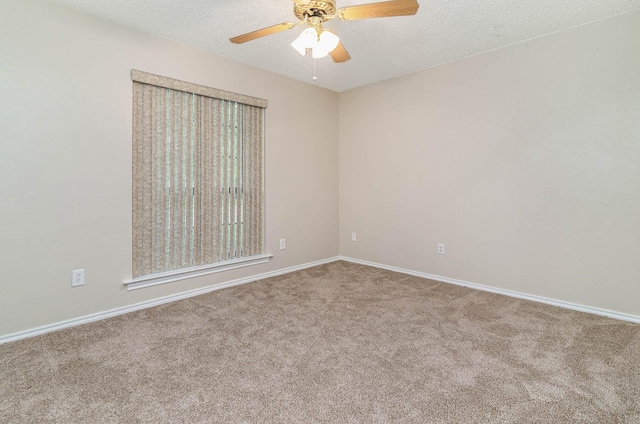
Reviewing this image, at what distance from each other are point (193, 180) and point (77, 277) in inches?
47.3

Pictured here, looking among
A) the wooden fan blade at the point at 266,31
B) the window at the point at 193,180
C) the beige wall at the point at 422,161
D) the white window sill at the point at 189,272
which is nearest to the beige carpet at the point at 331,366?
the white window sill at the point at 189,272

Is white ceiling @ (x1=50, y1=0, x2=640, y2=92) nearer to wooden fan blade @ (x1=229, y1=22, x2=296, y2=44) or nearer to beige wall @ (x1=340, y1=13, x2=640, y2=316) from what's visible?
beige wall @ (x1=340, y1=13, x2=640, y2=316)

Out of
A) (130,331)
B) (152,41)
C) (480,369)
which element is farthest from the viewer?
(152,41)

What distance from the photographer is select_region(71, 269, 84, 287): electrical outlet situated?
7.75 feet

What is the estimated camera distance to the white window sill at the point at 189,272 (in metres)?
2.67

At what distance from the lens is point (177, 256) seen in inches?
115

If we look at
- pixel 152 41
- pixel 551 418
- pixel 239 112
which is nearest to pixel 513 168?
pixel 551 418

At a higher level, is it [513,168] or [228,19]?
[228,19]

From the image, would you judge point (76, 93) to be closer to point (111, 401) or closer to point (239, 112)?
point (239, 112)

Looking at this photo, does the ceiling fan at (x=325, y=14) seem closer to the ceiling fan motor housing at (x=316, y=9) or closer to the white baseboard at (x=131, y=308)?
the ceiling fan motor housing at (x=316, y=9)

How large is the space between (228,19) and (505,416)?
3092mm

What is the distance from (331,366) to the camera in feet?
5.91

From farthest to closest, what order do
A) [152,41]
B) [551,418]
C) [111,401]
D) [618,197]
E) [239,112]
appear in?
[239,112]
[152,41]
[618,197]
[111,401]
[551,418]

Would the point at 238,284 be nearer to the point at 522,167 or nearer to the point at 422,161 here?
the point at 422,161
